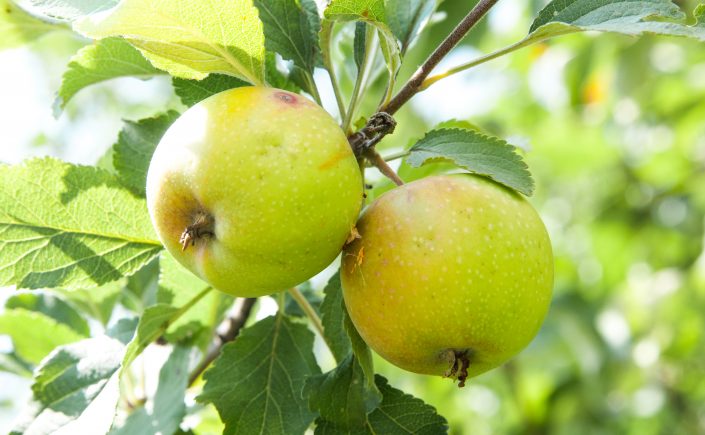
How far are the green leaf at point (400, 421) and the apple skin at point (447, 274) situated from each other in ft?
0.63

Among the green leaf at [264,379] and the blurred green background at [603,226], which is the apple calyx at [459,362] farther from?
the blurred green background at [603,226]

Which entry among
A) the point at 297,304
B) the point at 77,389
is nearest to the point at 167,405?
the point at 77,389

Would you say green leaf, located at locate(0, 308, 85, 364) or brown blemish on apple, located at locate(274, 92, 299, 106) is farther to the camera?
green leaf, located at locate(0, 308, 85, 364)

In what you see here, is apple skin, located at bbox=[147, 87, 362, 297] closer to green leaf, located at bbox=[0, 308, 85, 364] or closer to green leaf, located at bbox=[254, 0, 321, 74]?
green leaf, located at bbox=[254, 0, 321, 74]

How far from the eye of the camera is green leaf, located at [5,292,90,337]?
193 cm

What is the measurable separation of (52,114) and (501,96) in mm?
3281

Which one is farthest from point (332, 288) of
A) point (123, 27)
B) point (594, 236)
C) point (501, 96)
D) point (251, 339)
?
point (501, 96)

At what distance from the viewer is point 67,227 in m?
1.41

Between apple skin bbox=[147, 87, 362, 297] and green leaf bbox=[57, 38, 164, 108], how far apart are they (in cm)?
38

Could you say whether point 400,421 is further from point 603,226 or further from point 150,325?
point 603,226

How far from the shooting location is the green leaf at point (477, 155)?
1248 mm

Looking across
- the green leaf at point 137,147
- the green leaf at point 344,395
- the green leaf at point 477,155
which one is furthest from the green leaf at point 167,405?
the green leaf at point 477,155

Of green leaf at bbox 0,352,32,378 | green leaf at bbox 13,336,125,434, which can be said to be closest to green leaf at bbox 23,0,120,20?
green leaf at bbox 13,336,125,434

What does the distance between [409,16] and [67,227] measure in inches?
31.9
